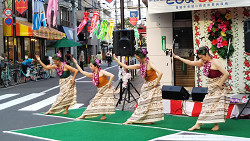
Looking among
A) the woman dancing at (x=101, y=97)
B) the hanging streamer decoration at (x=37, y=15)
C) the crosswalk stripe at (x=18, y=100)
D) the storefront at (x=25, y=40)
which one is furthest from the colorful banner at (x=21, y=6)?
the woman dancing at (x=101, y=97)

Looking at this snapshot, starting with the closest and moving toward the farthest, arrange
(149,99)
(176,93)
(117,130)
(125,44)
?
(117,130)
(149,99)
(176,93)
(125,44)

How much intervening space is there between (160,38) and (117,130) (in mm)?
7336

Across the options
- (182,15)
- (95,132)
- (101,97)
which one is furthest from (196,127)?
(182,15)

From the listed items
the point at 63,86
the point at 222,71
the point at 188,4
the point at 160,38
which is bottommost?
the point at 63,86

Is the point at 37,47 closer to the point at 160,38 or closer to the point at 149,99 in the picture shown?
the point at 160,38

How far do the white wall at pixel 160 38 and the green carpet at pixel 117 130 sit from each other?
5.16m

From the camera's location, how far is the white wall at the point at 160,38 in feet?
50.1

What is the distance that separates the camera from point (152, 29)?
15469mm

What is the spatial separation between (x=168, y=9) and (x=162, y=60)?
2.48 m

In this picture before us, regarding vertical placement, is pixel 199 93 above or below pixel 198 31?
below

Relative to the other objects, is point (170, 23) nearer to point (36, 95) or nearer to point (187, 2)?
point (187, 2)

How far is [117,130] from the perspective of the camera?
880cm

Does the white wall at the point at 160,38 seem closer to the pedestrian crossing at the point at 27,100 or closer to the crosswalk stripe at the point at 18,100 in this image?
the pedestrian crossing at the point at 27,100

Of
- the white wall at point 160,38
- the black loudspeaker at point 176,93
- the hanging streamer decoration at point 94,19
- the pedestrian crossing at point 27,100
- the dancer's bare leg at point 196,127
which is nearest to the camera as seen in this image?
the dancer's bare leg at point 196,127
